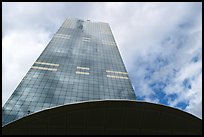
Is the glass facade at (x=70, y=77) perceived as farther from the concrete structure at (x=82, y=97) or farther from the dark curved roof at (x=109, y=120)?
the dark curved roof at (x=109, y=120)

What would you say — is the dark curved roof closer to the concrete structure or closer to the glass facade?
the concrete structure

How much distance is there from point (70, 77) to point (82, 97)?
1266 centimetres

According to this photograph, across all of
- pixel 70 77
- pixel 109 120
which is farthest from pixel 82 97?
pixel 109 120

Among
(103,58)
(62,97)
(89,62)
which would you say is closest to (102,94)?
(62,97)

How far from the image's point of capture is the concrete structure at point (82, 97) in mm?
18017

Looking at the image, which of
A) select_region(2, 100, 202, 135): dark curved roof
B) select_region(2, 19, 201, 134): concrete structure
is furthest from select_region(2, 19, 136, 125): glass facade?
select_region(2, 100, 202, 135): dark curved roof

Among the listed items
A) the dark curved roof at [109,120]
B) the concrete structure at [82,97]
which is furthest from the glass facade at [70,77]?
the dark curved roof at [109,120]

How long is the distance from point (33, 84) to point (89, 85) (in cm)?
1948

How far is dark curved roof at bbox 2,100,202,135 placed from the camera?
58.0 ft

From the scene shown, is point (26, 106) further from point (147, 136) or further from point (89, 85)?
point (147, 136)

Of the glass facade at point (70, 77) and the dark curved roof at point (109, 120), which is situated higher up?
the glass facade at point (70, 77)

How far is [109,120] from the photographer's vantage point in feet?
61.7

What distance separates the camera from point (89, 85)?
7750cm

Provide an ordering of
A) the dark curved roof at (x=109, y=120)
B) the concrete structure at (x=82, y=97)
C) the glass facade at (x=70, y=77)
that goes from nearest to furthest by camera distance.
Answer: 1. the dark curved roof at (x=109, y=120)
2. the concrete structure at (x=82, y=97)
3. the glass facade at (x=70, y=77)
